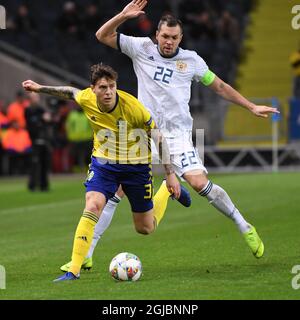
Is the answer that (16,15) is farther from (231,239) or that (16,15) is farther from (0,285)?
(0,285)

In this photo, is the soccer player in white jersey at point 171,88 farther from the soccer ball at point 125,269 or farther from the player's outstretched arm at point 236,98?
the soccer ball at point 125,269

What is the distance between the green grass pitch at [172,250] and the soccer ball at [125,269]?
3.9 inches

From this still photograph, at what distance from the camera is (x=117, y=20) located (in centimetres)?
1045

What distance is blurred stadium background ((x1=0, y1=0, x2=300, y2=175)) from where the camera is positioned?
89.5 ft

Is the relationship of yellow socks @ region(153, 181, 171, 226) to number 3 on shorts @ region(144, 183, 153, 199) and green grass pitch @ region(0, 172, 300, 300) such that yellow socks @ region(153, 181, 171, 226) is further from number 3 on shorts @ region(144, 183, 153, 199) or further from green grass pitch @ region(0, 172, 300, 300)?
number 3 on shorts @ region(144, 183, 153, 199)

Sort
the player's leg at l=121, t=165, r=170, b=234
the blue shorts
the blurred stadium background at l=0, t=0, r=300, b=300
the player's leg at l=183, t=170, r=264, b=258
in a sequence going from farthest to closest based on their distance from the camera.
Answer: the player's leg at l=183, t=170, r=264, b=258 → the player's leg at l=121, t=165, r=170, b=234 → the blue shorts → the blurred stadium background at l=0, t=0, r=300, b=300

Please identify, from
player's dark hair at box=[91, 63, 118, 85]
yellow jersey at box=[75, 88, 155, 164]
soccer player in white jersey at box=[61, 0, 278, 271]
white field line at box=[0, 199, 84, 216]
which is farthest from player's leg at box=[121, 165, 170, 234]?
white field line at box=[0, 199, 84, 216]

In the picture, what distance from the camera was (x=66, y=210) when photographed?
18125 millimetres

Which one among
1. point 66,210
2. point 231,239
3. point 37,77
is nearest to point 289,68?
point 37,77

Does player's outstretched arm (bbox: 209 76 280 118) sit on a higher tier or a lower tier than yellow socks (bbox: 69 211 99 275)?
higher

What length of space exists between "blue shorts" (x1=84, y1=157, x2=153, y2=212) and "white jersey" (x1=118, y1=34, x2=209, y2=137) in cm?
84

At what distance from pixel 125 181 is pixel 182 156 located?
0.90m

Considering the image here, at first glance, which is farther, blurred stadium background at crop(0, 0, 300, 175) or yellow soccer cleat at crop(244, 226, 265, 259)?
blurred stadium background at crop(0, 0, 300, 175)

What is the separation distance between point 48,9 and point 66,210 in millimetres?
16227
